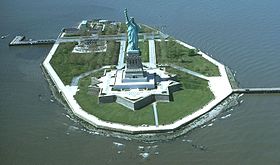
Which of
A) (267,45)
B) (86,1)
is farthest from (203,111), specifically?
(86,1)

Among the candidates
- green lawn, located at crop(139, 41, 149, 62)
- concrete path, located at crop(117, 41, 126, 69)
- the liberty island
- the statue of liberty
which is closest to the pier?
the liberty island

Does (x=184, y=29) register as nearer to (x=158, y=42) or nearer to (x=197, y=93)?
(x=158, y=42)

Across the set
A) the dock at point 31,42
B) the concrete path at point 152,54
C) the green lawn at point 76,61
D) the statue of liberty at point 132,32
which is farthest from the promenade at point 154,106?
the statue of liberty at point 132,32

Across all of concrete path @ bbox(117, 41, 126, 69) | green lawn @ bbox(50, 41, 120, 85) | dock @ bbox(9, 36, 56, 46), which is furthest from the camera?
dock @ bbox(9, 36, 56, 46)

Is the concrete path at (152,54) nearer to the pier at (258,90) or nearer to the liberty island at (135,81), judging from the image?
the liberty island at (135,81)

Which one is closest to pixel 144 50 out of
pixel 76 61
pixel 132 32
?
pixel 76 61

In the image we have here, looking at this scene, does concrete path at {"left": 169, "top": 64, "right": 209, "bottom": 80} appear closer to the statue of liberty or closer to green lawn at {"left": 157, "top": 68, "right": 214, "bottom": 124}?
green lawn at {"left": 157, "top": 68, "right": 214, "bottom": 124}

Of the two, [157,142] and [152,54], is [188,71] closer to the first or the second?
[152,54]
